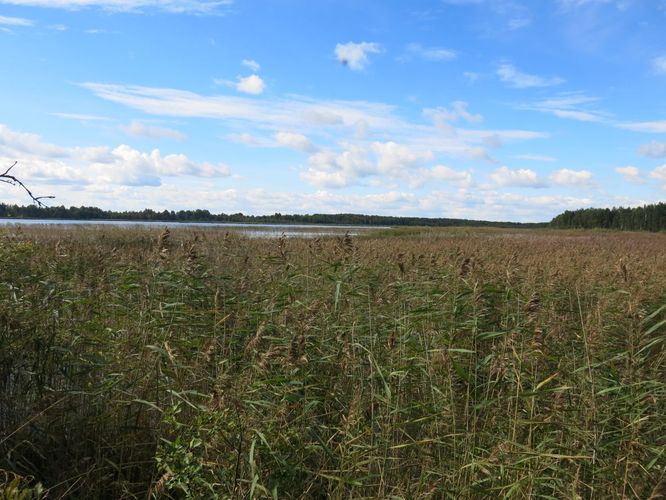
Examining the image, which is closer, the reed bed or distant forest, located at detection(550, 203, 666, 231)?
the reed bed

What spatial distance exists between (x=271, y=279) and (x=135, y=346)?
2107 millimetres

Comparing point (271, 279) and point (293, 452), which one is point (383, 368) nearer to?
point (293, 452)

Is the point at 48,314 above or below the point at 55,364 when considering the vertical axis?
above

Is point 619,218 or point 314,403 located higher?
point 619,218

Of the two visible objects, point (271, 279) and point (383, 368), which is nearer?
point (383, 368)

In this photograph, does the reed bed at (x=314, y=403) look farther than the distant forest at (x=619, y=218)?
No

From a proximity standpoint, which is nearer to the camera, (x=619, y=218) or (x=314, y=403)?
(x=314, y=403)

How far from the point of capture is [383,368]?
13.0ft

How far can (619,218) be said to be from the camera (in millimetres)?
90000

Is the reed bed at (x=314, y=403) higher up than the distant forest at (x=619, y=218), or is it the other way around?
the distant forest at (x=619, y=218)

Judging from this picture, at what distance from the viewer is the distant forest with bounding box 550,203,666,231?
262ft

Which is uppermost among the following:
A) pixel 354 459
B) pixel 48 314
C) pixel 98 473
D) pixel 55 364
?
pixel 48 314

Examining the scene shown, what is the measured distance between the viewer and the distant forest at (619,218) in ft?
262

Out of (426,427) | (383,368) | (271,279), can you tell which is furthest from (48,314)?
(426,427)
